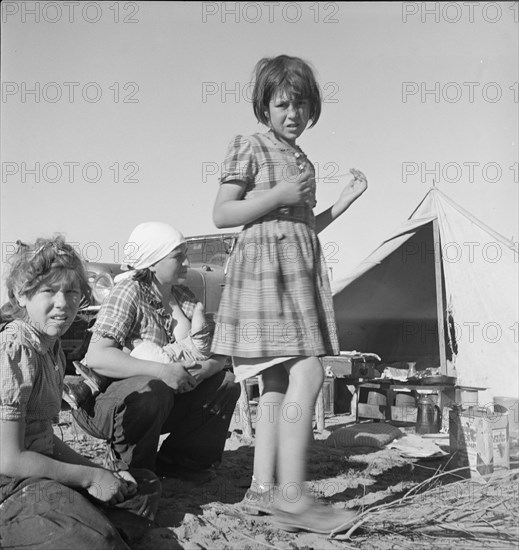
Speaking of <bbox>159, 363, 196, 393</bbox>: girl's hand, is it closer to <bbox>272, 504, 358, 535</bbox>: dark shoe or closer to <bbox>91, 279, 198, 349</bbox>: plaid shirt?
<bbox>91, 279, 198, 349</bbox>: plaid shirt

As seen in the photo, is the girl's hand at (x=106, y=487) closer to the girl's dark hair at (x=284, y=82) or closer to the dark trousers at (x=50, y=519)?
the dark trousers at (x=50, y=519)

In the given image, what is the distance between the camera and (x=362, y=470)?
2.87 meters

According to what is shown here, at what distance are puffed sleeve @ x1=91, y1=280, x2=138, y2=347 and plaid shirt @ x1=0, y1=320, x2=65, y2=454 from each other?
1.59ft

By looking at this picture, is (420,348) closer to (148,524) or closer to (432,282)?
(432,282)

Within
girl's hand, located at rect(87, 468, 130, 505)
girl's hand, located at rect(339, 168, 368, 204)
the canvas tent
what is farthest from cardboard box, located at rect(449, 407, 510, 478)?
the canvas tent

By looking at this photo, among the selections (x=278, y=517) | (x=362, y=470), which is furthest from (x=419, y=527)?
(x=362, y=470)

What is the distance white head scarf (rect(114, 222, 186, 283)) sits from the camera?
7.88 feet

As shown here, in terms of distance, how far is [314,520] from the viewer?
181cm

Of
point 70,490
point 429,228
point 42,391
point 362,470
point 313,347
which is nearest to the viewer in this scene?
point 70,490

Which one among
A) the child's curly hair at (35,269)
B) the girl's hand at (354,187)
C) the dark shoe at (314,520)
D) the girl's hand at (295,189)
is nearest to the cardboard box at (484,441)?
the dark shoe at (314,520)

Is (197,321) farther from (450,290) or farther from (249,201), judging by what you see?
(450,290)

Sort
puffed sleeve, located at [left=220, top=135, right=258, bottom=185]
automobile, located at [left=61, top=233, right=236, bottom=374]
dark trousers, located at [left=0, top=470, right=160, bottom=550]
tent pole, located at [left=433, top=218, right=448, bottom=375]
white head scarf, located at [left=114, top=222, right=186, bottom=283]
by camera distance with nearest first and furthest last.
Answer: dark trousers, located at [left=0, top=470, right=160, bottom=550]
puffed sleeve, located at [left=220, top=135, right=258, bottom=185]
white head scarf, located at [left=114, top=222, right=186, bottom=283]
automobile, located at [left=61, top=233, right=236, bottom=374]
tent pole, located at [left=433, top=218, right=448, bottom=375]

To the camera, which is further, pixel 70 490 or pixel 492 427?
pixel 492 427

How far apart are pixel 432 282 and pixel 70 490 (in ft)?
16.6
